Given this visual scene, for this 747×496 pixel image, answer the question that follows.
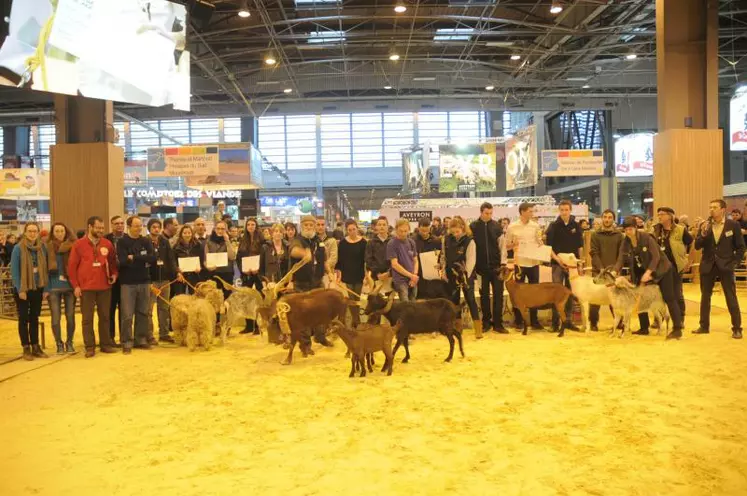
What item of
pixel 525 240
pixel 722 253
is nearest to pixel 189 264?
pixel 525 240

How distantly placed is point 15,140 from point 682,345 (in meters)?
38.1

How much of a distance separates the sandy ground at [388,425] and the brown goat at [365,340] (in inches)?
8.6

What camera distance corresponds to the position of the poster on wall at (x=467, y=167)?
20.6m

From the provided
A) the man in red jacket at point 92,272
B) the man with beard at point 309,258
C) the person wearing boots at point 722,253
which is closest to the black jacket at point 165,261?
the man in red jacket at point 92,272

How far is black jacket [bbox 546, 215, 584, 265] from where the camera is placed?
8.19m

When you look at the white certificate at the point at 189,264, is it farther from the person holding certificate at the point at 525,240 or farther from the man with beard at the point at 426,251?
the person holding certificate at the point at 525,240

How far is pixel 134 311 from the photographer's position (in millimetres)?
7547

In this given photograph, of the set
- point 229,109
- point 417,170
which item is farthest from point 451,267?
point 229,109

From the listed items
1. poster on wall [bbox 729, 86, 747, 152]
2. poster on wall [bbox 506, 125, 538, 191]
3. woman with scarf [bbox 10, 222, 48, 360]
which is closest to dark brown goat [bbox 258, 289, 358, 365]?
woman with scarf [bbox 10, 222, 48, 360]

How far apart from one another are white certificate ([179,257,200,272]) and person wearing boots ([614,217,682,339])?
593 cm

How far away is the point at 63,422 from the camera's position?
4.58 metres

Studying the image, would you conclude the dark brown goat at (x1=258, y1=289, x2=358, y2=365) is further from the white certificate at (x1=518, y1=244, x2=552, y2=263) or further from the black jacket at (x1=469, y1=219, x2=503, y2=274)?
the white certificate at (x1=518, y1=244, x2=552, y2=263)

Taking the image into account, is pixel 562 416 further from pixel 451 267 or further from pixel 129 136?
pixel 129 136

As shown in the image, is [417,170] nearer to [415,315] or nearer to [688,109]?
[688,109]
